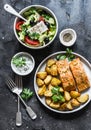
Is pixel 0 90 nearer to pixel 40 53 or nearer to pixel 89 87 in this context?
pixel 40 53

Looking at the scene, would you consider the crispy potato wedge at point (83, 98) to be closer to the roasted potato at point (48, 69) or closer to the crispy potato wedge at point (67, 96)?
the crispy potato wedge at point (67, 96)

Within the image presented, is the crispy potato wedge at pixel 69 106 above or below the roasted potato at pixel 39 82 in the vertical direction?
below

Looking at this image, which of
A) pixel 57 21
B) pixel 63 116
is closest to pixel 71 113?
pixel 63 116

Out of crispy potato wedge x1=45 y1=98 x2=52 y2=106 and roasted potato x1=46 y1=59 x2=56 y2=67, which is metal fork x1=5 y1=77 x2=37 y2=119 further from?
roasted potato x1=46 y1=59 x2=56 y2=67

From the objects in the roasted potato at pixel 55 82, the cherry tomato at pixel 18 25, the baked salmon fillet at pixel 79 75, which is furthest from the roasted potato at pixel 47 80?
the cherry tomato at pixel 18 25

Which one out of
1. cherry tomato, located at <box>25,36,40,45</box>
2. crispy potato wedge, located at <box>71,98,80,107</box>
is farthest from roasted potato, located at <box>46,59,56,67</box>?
crispy potato wedge, located at <box>71,98,80,107</box>
